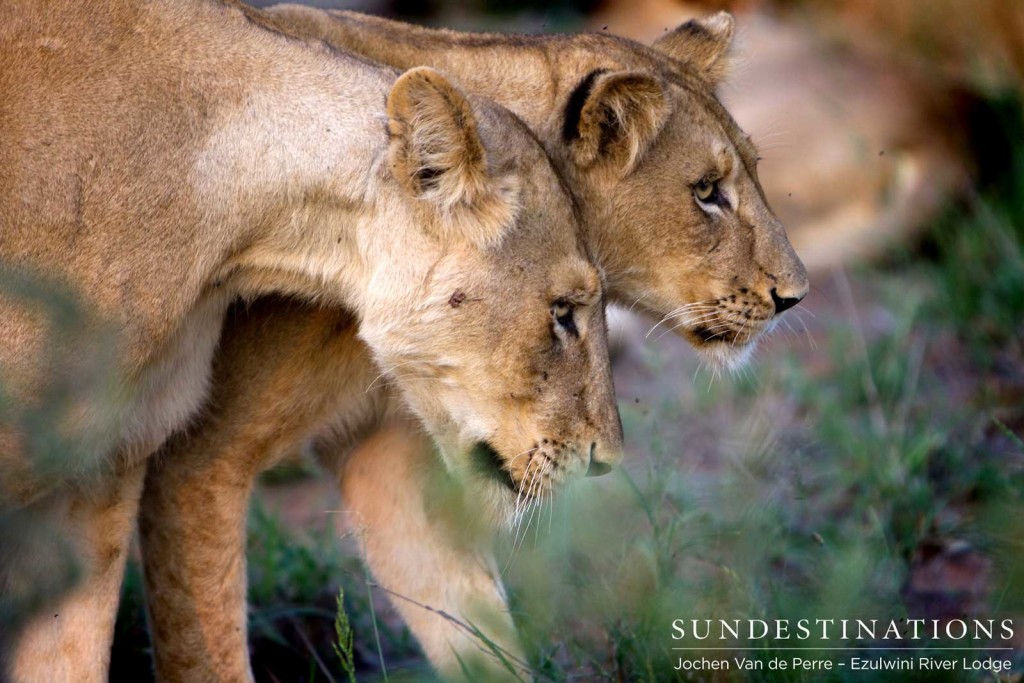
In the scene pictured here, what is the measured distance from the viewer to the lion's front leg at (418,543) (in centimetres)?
386

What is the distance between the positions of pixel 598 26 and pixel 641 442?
3.83m

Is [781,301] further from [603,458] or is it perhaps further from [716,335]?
[603,458]

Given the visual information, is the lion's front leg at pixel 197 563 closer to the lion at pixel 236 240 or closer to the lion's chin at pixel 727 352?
the lion at pixel 236 240

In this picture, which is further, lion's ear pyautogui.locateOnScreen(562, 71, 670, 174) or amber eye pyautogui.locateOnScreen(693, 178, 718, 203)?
amber eye pyautogui.locateOnScreen(693, 178, 718, 203)

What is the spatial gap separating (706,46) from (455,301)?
5.24ft

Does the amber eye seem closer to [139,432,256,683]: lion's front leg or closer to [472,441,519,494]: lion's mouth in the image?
[472,441,519,494]: lion's mouth

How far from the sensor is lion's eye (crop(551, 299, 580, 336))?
10.4ft

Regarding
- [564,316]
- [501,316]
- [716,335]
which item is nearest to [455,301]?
[501,316]

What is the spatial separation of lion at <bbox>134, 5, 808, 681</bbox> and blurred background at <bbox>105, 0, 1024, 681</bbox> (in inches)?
8.5

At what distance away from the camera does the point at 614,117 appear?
3.60 m

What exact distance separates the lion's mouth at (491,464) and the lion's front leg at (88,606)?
82 centimetres

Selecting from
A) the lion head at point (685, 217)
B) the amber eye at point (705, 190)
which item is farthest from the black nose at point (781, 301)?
the amber eye at point (705, 190)

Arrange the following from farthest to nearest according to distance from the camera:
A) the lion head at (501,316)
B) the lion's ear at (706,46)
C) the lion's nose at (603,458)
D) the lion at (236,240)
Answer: the lion's ear at (706,46) → the lion's nose at (603,458) → the lion head at (501,316) → the lion at (236,240)

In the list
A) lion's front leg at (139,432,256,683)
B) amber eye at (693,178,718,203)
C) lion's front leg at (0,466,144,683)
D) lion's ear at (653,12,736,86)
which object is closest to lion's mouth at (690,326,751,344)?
amber eye at (693,178,718,203)
